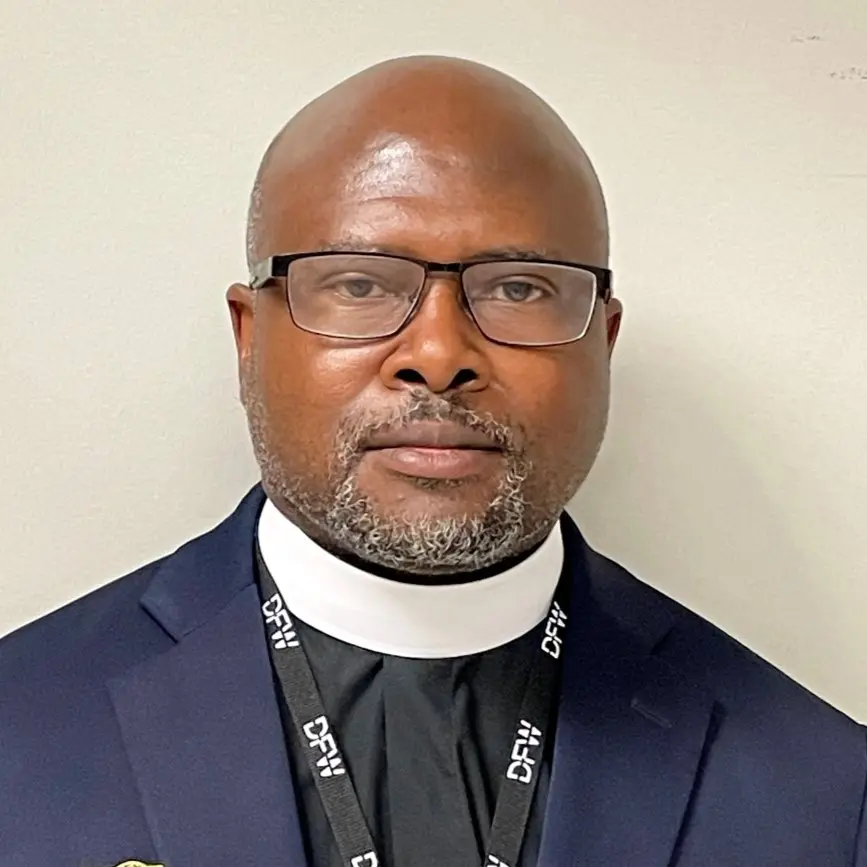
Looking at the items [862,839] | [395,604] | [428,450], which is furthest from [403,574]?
[862,839]

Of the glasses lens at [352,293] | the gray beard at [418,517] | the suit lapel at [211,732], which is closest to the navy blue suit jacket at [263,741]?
the suit lapel at [211,732]

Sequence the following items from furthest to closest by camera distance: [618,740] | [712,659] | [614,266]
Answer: [614,266] < [712,659] < [618,740]

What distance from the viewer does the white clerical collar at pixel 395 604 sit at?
3.26 feet

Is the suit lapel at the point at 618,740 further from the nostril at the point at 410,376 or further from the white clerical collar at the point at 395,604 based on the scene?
the nostril at the point at 410,376

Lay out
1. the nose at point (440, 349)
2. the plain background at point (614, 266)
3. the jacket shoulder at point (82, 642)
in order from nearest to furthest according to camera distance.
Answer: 1. the nose at point (440, 349)
2. the jacket shoulder at point (82, 642)
3. the plain background at point (614, 266)

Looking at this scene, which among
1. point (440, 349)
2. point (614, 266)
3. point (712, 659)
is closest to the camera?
point (440, 349)

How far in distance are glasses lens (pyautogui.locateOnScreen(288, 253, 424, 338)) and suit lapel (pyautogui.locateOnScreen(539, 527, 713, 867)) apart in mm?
318

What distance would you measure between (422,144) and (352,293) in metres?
0.12

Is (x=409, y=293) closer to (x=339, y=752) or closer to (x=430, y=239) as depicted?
(x=430, y=239)

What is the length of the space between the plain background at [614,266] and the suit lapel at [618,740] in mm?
318

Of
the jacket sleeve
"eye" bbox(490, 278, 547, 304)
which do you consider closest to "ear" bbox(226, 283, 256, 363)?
"eye" bbox(490, 278, 547, 304)

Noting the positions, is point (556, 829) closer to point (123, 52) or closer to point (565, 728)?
point (565, 728)

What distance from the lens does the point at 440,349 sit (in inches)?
35.4

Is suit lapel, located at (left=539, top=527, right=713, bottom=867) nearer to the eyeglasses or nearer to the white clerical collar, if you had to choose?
the white clerical collar
